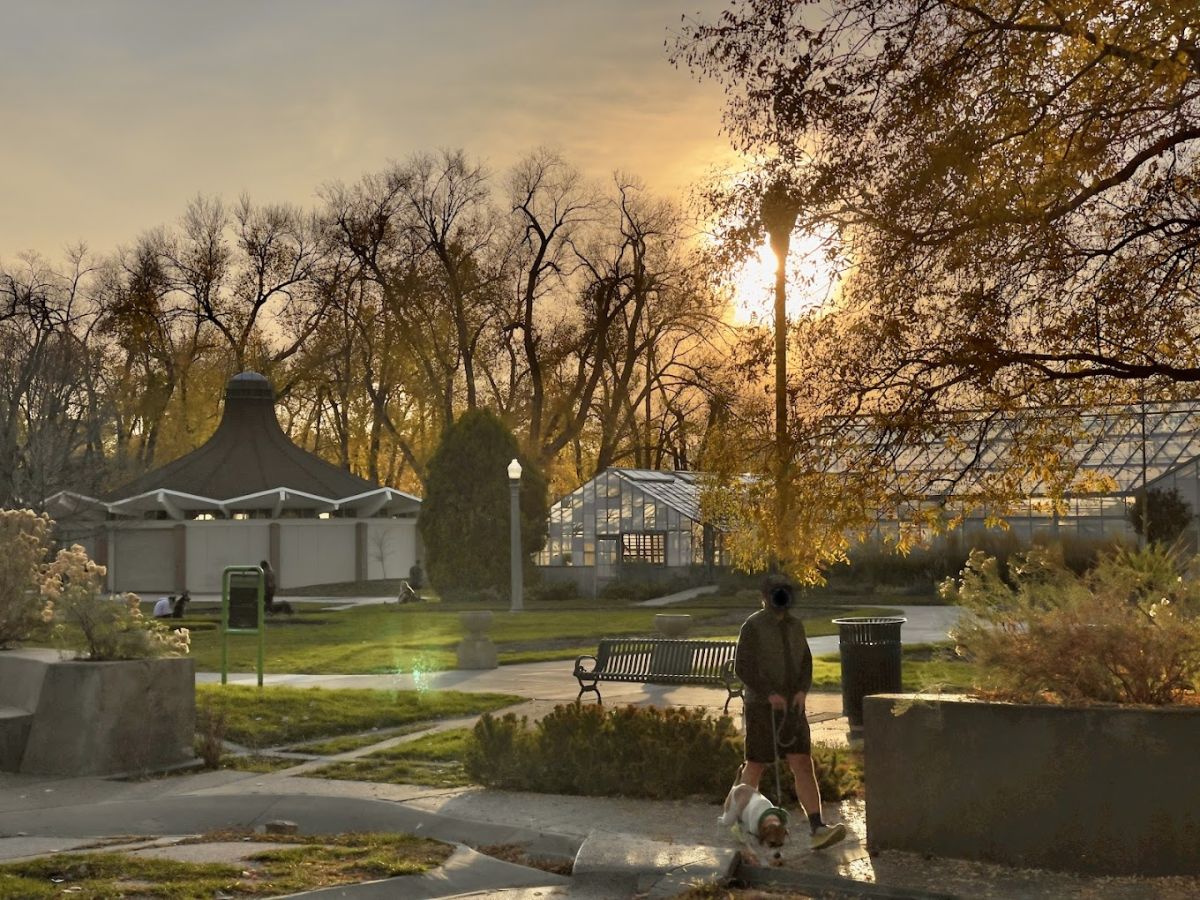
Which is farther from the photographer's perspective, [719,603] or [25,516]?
[719,603]

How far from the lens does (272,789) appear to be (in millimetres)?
11711

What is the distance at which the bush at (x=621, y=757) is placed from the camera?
11.1 m

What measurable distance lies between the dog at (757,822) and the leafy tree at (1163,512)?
35748 millimetres

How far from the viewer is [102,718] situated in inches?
500

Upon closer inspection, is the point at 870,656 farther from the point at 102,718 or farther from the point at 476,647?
the point at 476,647

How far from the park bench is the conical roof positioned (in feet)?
128

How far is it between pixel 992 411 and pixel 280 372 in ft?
195

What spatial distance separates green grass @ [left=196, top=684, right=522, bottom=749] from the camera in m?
14.9

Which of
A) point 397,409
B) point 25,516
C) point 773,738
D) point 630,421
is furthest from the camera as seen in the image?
point 397,409

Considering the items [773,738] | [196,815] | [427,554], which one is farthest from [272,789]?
[427,554]

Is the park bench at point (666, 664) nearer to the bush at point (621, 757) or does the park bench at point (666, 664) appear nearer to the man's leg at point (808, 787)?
the bush at point (621, 757)

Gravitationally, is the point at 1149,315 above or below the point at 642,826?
above

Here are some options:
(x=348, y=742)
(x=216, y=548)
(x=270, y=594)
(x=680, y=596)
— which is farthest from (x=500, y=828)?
(x=216, y=548)

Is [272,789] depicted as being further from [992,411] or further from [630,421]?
[630,421]
